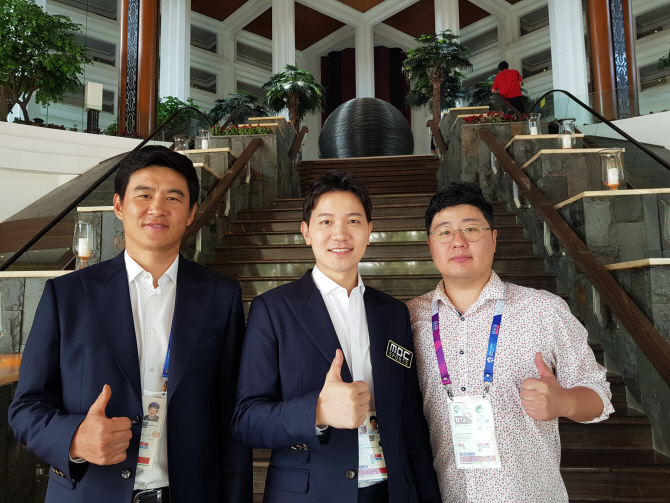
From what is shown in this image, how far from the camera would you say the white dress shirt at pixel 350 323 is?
1451mm

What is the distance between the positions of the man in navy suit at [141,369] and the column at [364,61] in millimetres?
18350

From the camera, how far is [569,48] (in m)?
14.0

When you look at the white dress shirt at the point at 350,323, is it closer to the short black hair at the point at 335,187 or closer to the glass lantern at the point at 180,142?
the short black hair at the point at 335,187

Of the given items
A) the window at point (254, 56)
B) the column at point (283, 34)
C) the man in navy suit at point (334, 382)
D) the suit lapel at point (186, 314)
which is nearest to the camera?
the man in navy suit at point (334, 382)

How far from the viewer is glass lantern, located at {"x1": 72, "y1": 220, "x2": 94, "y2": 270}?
3.23m

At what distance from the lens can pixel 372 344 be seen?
4.73 feet

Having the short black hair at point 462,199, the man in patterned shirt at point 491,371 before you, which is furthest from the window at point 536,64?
the man in patterned shirt at point 491,371

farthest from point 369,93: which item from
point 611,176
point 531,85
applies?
point 611,176

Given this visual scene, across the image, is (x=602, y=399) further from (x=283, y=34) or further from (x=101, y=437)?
(x=283, y=34)

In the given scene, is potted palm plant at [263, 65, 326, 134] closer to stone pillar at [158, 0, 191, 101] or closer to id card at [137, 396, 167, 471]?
stone pillar at [158, 0, 191, 101]

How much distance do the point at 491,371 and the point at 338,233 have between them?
580 millimetres

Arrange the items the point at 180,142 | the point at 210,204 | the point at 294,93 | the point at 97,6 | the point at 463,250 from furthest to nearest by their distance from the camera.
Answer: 1. the point at 97,6
2. the point at 294,93
3. the point at 180,142
4. the point at 210,204
5. the point at 463,250

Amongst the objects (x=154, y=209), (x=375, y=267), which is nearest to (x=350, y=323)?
(x=154, y=209)

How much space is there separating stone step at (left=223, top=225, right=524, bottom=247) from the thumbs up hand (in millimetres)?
3539
